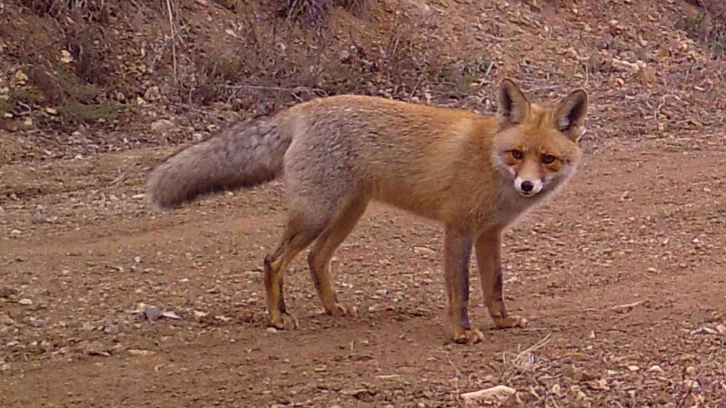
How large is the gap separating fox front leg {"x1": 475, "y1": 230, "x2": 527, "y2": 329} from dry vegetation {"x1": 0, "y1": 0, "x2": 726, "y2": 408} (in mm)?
141

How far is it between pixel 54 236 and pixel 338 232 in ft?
7.10

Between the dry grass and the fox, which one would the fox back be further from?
the dry grass

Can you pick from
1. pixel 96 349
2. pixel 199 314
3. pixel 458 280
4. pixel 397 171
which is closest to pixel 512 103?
pixel 397 171

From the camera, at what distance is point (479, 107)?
10.9 m

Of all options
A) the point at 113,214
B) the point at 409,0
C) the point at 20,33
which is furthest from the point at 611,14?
A: the point at 113,214

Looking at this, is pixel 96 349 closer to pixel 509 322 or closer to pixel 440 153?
pixel 440 153

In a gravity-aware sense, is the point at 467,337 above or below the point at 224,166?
below

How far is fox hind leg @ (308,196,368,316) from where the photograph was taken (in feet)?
19.1

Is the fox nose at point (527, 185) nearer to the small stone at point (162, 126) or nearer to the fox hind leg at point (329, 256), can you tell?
the fox hind leg at point (329, 256)

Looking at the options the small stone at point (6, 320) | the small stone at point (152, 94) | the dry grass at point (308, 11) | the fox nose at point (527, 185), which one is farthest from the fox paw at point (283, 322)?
the dry grass at point (308, 11)

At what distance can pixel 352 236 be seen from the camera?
286 inches

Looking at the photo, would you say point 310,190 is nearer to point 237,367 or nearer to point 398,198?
point 398,198

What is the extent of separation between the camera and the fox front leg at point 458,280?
5.37 m

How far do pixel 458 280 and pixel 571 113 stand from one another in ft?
3.19
